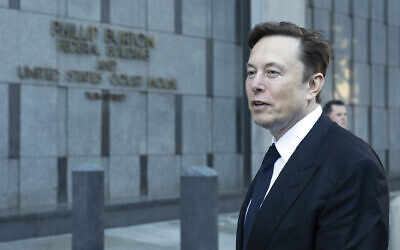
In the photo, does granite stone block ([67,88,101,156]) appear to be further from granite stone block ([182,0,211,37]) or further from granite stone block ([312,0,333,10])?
granite stone block ([312,0,333,10])

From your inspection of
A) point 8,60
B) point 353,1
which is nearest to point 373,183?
point 8,60

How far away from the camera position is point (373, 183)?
1.77m

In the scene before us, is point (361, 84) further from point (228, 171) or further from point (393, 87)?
point (228, 171)

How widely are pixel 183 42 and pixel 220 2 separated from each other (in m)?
1.47

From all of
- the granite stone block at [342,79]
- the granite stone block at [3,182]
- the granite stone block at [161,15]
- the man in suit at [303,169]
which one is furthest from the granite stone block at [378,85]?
the man in suit at [303,169]

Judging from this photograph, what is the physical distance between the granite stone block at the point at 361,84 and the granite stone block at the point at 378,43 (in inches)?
20.2

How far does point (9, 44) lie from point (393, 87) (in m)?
11.8

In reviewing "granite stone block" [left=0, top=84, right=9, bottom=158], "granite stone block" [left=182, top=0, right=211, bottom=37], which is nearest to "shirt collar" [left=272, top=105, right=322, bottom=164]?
"granite stone block" [left=0, top=84, right=9, bottom=158]

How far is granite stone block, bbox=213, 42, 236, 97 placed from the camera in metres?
12.5

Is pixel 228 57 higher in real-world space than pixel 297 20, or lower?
lower

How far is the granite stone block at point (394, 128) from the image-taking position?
17.2m

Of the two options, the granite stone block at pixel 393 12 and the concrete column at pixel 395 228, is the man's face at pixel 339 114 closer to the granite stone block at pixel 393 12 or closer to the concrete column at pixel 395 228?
the concrete column at pixel 395 228

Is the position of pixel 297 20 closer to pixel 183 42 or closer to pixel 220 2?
pixel 220 2

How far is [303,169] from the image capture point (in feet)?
6.33
